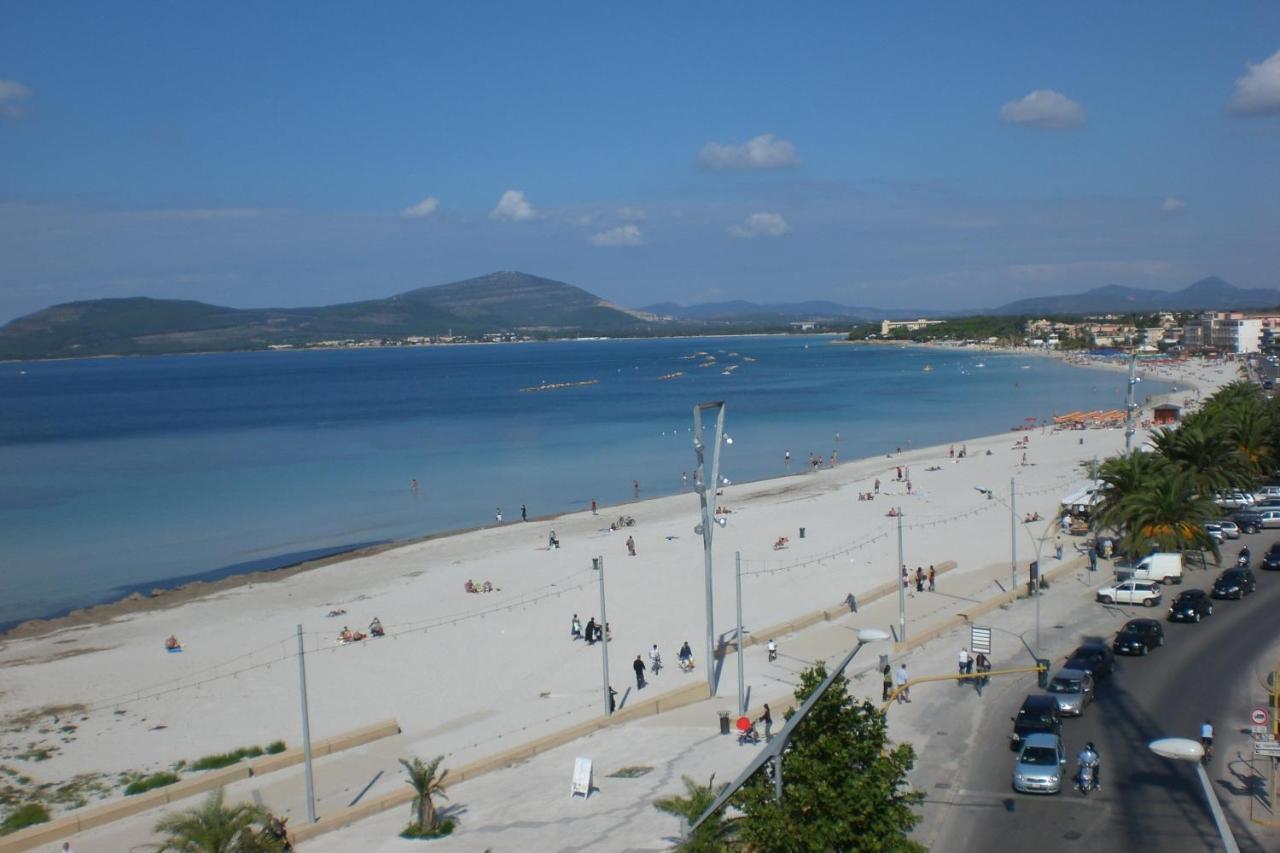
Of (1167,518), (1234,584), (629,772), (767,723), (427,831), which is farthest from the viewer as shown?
(1167,518)

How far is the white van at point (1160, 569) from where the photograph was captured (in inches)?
1086

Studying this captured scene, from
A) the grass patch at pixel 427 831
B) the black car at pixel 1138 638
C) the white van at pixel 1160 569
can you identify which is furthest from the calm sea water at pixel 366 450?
the black car at pixel 1138 638

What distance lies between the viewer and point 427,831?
14.9 metres

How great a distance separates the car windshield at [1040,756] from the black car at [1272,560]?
17248mm

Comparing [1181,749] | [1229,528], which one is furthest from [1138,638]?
[1229,528]

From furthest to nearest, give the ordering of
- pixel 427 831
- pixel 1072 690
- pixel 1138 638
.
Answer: pixel 1138 638 < pixel 1072 690 < pixel 427 831

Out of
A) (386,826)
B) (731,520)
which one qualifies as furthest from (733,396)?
(386,826)

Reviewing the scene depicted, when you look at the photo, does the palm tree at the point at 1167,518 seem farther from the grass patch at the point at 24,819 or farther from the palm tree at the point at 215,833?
the grass patch at the point at 24,819

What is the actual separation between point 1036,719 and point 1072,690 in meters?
1.95

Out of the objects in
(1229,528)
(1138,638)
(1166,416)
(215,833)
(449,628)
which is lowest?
(449,628)

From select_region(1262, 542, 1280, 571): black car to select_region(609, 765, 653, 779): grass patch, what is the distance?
20123mm

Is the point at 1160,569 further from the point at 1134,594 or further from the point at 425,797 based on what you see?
the point at 425,797

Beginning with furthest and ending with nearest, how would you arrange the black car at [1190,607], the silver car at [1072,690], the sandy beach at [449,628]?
1. the black car at [1190,607]
2. the sandy beach at [449,628]
3. the silver car at [1072,690]

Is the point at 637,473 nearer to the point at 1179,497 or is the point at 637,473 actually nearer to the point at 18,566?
the point at 18,566
